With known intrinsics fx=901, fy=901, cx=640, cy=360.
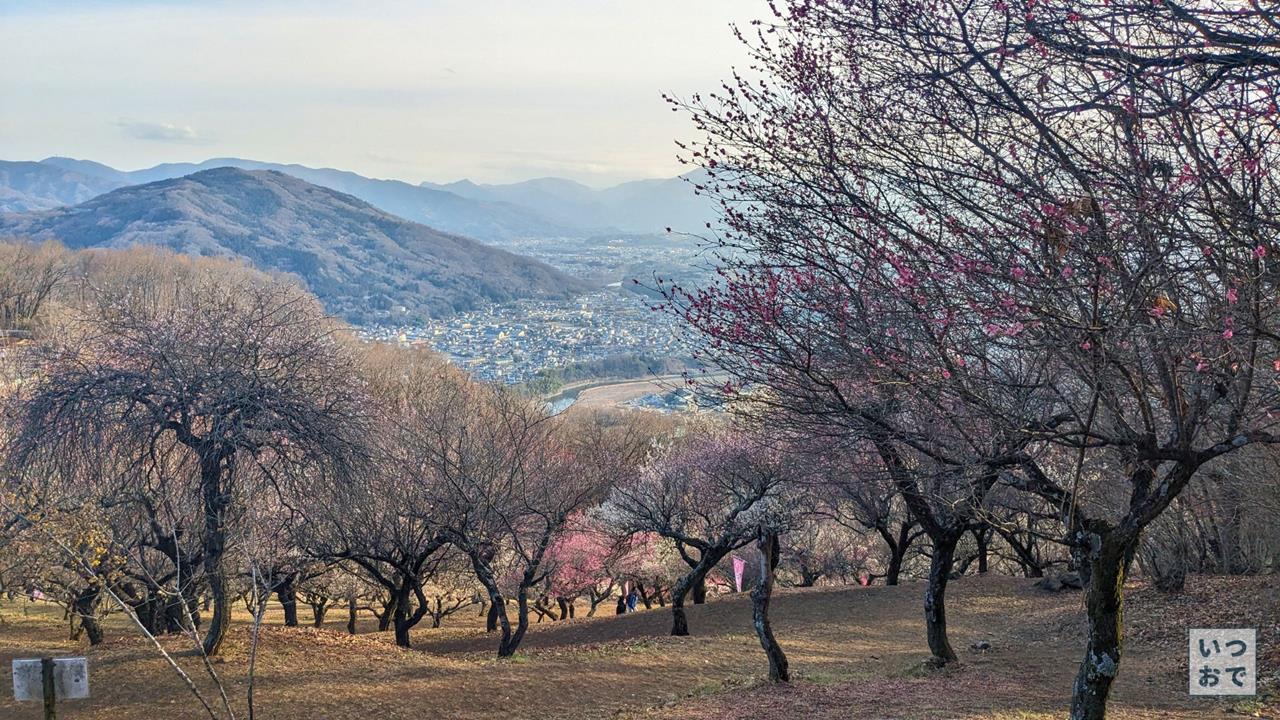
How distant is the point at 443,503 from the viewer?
17.4 metres

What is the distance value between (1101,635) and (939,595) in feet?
17.6

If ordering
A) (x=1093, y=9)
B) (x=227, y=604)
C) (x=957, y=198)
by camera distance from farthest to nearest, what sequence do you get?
(x=227, y=604), (x=957, y=198), (x=1093, y=9)

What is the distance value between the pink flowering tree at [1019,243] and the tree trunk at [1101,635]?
2cm

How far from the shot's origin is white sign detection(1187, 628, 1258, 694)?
10.1 meters

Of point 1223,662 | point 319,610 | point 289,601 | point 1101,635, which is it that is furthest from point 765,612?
point 319,610

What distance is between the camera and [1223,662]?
1077 centimetres

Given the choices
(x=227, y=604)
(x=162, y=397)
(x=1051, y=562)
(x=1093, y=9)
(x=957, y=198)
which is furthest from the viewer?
(x=1051, y=562)

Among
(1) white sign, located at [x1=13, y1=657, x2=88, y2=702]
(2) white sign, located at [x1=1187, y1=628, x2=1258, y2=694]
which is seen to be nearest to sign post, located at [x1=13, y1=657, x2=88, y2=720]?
(1) white sign, located at [x1=13, y1=657, x2=88, y2=702]

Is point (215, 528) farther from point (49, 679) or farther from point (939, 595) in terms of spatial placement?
point (939, 595)

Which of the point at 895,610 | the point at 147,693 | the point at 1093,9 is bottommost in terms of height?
the point at 895,610

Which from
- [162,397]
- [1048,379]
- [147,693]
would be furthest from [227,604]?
[1048,379]

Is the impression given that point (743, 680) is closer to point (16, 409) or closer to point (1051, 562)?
point (16, 409)

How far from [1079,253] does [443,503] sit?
14.1m

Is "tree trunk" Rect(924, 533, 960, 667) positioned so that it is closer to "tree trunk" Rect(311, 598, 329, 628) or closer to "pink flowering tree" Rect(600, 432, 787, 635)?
"pink flowering tree" Rect(600, 432, 787, 635)
